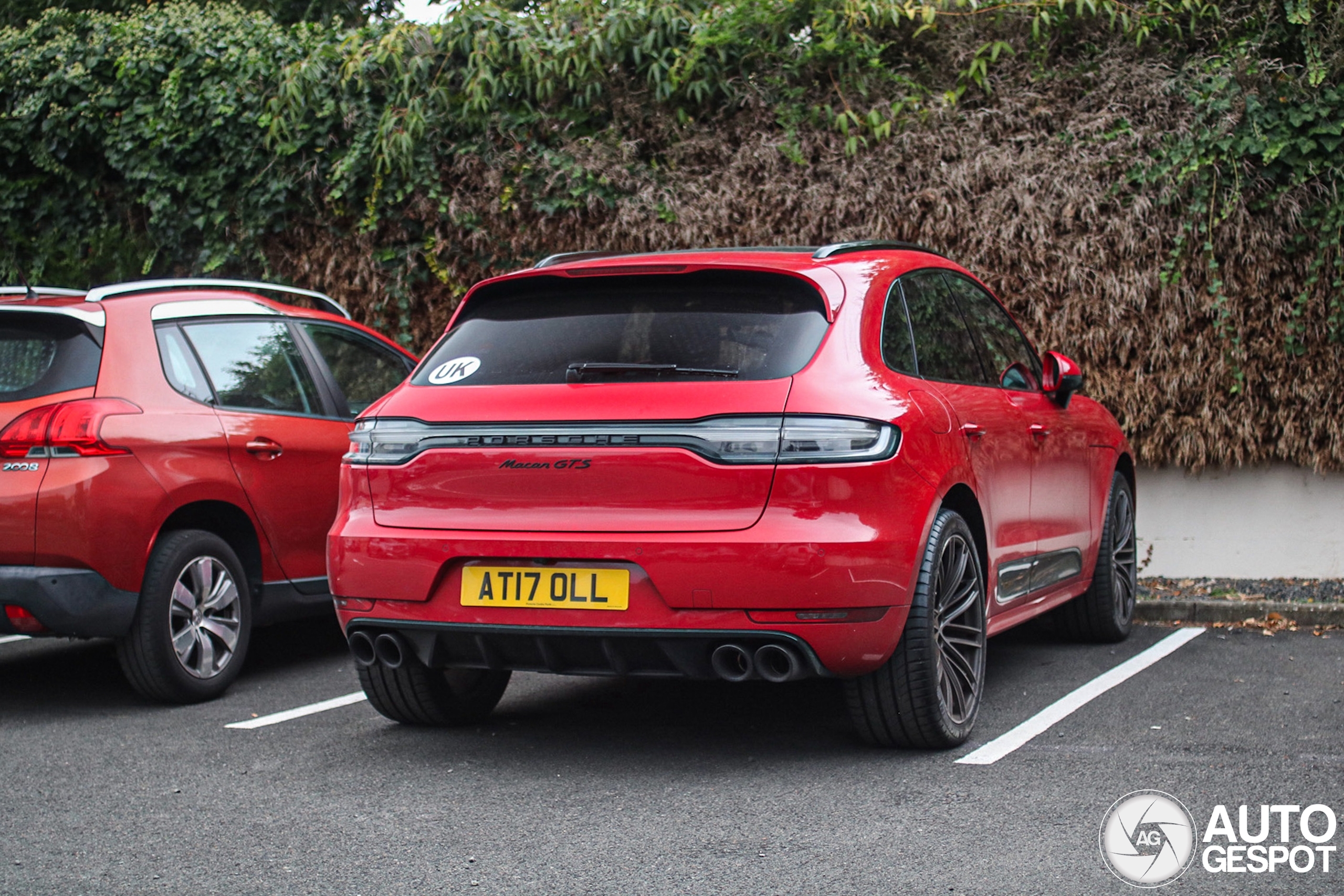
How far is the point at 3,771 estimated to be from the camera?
14.3 ft

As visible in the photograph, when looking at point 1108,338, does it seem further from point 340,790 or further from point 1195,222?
point 340,790

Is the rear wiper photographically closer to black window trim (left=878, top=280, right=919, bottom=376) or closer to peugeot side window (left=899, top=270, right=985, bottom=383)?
black window trim (left=878, top=280, right=919, bottom=376)

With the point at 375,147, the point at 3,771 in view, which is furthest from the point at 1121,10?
the point at 3,771

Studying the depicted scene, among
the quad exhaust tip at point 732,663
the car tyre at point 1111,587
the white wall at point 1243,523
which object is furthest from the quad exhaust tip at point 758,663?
A: the white wall at point 1243,523

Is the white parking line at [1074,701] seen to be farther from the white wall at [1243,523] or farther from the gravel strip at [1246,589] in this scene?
the white wall at [1243,523]

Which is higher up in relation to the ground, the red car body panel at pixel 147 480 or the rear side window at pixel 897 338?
the rear side window at pixel 897 338

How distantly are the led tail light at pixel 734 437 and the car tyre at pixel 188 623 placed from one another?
182cm

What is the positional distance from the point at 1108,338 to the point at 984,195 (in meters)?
1.13

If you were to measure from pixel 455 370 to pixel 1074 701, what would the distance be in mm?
2647

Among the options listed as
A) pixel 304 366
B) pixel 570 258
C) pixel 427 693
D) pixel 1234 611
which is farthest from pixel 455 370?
pixel 1234 611

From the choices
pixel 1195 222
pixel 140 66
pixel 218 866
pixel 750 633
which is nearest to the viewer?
A: pixel 218 866

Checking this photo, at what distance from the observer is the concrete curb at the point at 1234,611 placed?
714 centimetres

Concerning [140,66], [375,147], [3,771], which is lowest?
[3,771]

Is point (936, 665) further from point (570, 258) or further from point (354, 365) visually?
point (354, 365)
